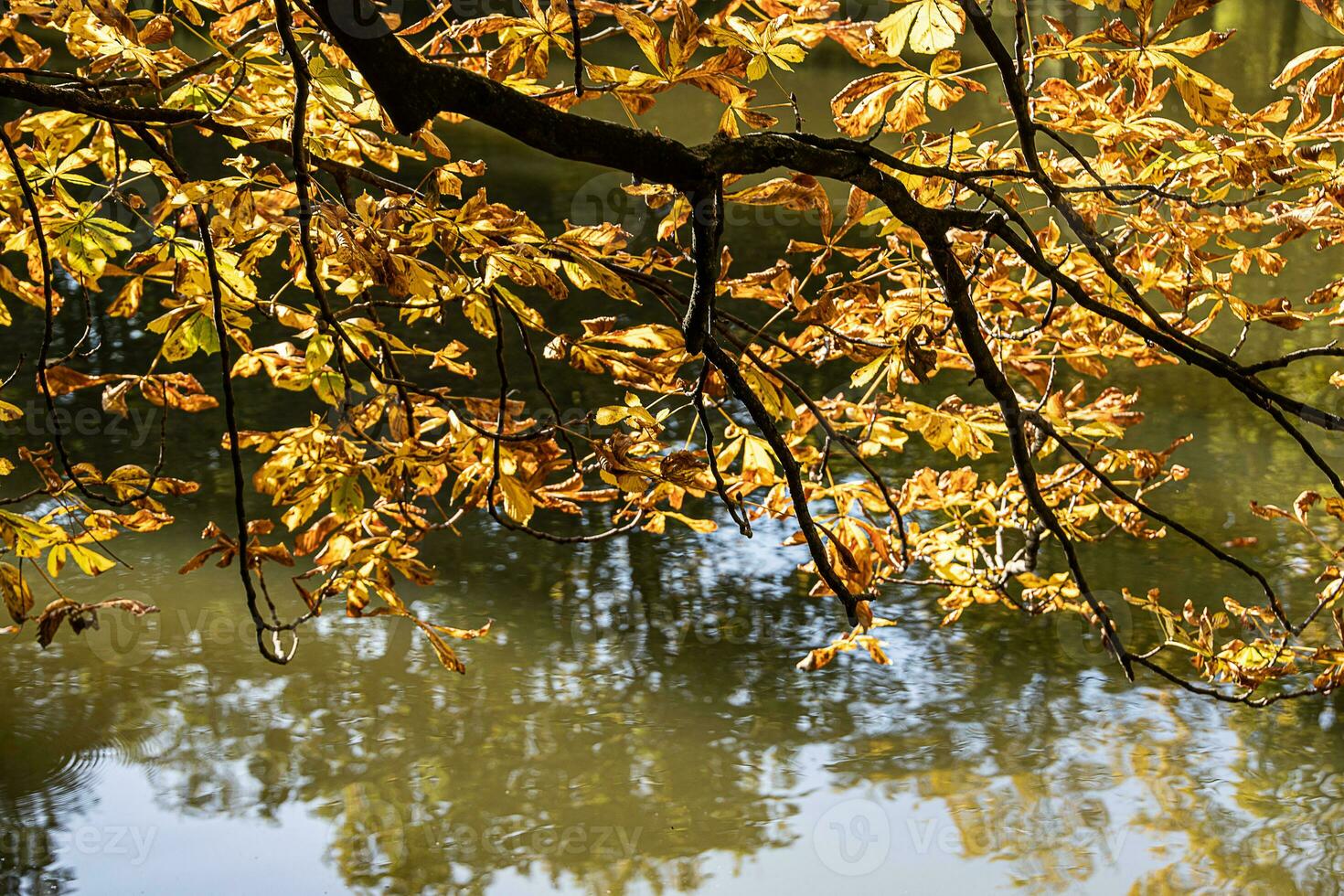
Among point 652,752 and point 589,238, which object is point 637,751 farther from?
point 589,238

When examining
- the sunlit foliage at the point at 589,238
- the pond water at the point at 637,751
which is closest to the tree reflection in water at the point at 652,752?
the pond water at the point at 637,751

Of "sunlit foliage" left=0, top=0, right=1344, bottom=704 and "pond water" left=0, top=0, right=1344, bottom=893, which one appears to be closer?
"sunlit foliage" left=0, top=0, right=1344, bottom=704

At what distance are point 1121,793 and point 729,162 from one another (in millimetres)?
1328

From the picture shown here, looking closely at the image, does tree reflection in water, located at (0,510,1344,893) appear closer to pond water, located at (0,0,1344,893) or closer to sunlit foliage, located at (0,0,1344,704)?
pond water, located at (0,0,1344,893)

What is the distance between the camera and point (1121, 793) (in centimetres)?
172

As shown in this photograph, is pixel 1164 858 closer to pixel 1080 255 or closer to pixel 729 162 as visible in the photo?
pixel 1080 255

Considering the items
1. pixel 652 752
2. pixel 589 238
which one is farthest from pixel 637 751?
pixel 589 238

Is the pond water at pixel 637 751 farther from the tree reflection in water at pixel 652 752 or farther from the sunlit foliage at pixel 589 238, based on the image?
the sunlit foliage at pixel 589 238

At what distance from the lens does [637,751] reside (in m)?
1.82

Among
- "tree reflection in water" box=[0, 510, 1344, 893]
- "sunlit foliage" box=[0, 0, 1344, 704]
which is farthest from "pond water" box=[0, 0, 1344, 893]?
"sunlit foliage" box=[0, 0, 1344, 704]

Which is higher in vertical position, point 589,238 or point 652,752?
point 589,238

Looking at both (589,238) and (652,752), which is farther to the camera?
(652,752)

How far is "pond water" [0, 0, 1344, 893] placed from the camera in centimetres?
158

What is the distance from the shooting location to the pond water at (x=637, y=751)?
158 centimetres
